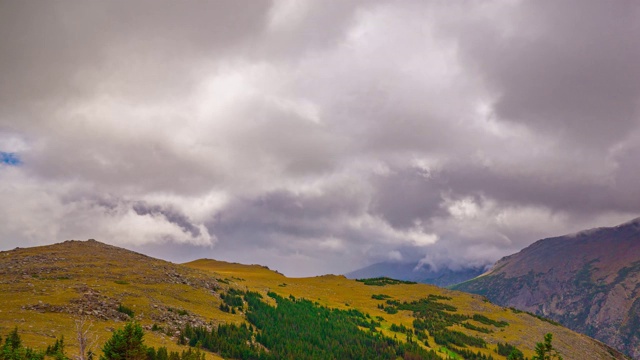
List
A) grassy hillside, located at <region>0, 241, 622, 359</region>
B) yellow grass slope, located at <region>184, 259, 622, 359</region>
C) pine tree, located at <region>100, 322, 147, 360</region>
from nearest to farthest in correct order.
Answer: pine tree, located at <region>100, 322, 147, 360</region>, grassy hillside, located at <region>0, 241, 622, 359</region>, yellow grass slope, located at <region>184, 259, 622, 359</region>

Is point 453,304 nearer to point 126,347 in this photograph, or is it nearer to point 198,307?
point 198,307

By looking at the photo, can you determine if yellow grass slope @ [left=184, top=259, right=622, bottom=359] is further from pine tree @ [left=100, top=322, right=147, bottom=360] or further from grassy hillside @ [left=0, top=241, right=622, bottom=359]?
pine tree @ [left=100, top=322, right=147, bottom=360]

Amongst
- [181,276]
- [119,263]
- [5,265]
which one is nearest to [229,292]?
[181,276]

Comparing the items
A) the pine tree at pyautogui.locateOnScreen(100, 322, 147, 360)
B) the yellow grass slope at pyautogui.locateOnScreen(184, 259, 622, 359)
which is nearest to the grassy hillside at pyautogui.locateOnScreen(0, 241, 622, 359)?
the yellow grass slope at pyautogui.locateOnScreen(184, 259, 622, 359)

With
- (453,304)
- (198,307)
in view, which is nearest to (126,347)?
(198,307)

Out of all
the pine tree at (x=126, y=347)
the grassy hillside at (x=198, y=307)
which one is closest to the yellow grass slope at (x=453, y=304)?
the grassy hillside at (x=198, y=307)

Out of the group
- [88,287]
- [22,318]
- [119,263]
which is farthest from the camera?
[119,263]

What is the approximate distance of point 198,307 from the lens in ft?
179

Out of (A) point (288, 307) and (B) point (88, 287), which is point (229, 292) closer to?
(A) point (288, 307)

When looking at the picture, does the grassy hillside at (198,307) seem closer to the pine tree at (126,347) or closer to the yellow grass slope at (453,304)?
the yellow grass slope at (453,304)

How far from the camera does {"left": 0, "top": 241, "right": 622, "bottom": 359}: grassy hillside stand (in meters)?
40.9

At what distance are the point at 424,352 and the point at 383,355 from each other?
269 inches

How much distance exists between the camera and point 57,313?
40000 mm

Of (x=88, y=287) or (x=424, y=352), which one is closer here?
(x=88, y=287)
